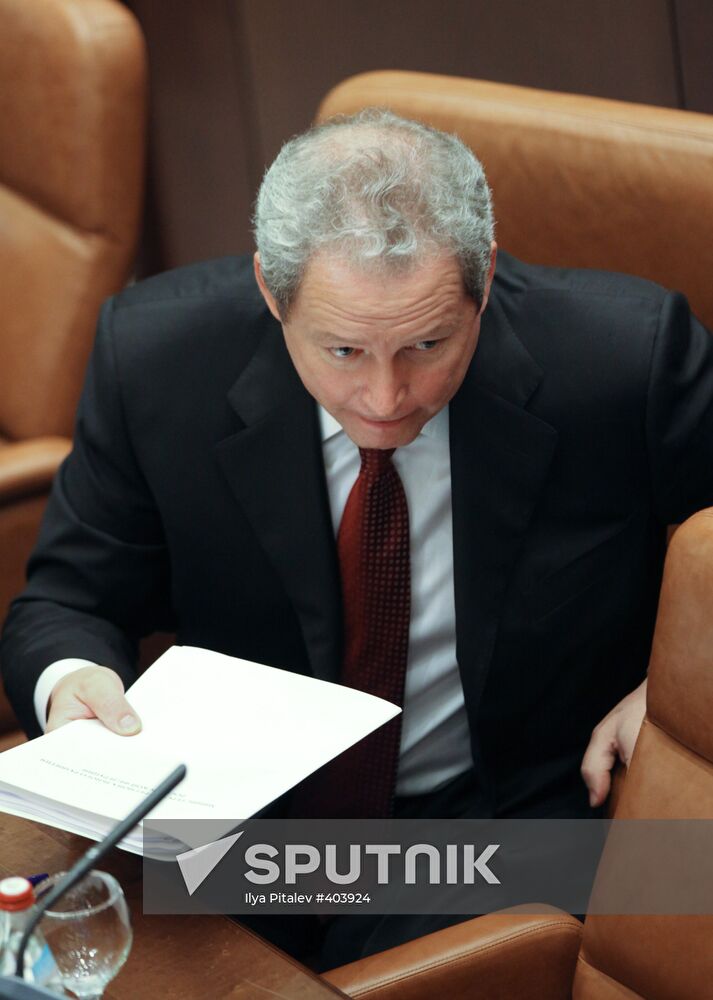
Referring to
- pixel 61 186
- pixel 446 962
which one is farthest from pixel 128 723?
pixel 61 186

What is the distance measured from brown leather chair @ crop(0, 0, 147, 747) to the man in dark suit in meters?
0.59

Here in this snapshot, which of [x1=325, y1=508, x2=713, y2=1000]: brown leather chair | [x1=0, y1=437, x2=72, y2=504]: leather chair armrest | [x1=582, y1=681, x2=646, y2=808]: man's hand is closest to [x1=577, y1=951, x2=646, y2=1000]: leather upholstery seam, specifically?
[x1=325, y1=508, x2=713, y2=1000]: brown leather chair

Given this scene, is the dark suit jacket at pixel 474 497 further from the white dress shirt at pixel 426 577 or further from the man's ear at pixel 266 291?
the man's ear at pixel 266 291

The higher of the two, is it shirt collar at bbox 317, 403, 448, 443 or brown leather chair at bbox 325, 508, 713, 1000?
shirt collar at bbox 317, 403, 448, 443

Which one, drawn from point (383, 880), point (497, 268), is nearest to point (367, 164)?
point (497, 268)

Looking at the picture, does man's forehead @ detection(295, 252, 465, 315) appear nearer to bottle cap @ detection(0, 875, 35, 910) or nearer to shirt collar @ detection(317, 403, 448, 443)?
shirt collar @ detection(317, 403, 448, 443)

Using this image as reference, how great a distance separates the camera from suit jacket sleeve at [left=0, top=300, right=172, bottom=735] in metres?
1.81

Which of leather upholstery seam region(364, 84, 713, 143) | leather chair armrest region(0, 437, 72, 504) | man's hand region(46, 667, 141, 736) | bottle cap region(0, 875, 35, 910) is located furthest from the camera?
leather chair armrest region(0, 437, 72, 504)

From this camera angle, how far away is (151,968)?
1.22 meters

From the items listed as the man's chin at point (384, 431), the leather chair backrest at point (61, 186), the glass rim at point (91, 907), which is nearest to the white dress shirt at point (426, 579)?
the man's chin at point (384, 431)

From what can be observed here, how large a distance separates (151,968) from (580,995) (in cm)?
48

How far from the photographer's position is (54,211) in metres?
2.52

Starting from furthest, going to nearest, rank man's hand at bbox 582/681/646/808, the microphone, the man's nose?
man's hand at bbox 582/681/646/808, the man's nose, the microphone

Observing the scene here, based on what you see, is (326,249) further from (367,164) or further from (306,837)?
(306,837)
